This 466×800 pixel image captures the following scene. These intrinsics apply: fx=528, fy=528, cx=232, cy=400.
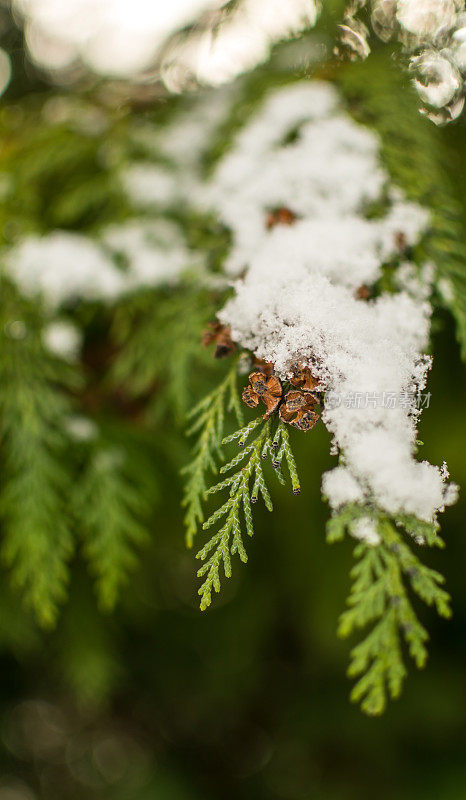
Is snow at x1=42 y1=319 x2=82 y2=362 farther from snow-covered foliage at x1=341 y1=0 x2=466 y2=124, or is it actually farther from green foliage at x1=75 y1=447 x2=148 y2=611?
snow-covered foliage at x1=341 y1=0 x2=466 y2=124

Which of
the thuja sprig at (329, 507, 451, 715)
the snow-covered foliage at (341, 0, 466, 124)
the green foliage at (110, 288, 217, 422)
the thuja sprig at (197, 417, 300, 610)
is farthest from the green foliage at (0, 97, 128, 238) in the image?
the thuja sprig at (329, 507, 451, 715)

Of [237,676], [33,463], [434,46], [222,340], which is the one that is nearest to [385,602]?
[222,340]

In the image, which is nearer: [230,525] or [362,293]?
[230,525]

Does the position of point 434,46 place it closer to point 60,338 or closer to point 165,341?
point 165,341

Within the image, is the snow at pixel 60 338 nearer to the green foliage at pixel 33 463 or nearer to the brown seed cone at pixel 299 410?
the green foliage at pixel 33 463

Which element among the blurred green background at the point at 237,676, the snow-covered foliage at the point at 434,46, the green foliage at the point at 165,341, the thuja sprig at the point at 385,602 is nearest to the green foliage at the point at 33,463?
the green foliage at the point at 165,341

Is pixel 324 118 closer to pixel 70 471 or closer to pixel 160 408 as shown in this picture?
pixel 160 408
